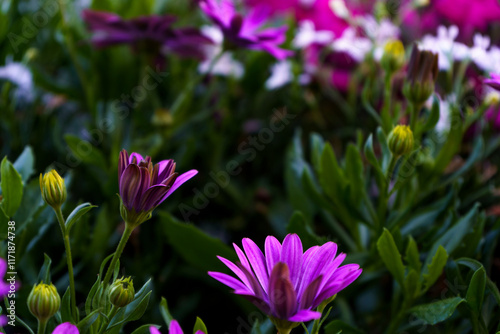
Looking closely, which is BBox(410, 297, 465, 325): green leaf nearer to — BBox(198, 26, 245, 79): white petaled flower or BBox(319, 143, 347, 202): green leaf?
BBox(319, 143, 347, 202): green leaf

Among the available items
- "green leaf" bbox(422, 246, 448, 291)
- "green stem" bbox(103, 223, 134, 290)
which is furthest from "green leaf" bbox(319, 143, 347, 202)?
"green stem" bbox(103, 223, 134, 290)

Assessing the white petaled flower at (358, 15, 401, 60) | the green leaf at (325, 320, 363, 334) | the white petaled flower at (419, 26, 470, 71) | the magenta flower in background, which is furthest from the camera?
the white petaled flower at (358, 15, 401, 60)

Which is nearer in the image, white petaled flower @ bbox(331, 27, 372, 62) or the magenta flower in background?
the magenta flower in background

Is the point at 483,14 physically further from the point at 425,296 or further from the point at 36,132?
the point at 36,132

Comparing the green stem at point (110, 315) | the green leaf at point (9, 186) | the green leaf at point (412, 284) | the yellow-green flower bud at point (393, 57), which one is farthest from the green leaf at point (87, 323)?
the yellow-green flower bud at point (393, 57)

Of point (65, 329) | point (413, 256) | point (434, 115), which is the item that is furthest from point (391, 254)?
point (65, 329)

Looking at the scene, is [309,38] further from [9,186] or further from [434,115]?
[9,186]

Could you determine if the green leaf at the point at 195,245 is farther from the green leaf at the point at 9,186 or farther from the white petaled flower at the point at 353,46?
the white petaled flower at the point at 353,46
